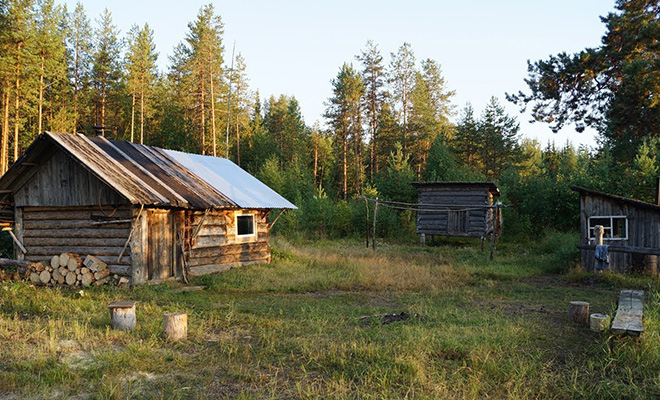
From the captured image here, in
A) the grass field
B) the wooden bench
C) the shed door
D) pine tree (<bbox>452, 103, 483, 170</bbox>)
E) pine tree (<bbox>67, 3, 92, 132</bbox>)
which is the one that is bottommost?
the grass field

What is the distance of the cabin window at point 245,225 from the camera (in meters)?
Answer: 19.0

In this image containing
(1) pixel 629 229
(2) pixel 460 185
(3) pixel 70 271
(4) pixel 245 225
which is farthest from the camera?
(2) pixel 460 185

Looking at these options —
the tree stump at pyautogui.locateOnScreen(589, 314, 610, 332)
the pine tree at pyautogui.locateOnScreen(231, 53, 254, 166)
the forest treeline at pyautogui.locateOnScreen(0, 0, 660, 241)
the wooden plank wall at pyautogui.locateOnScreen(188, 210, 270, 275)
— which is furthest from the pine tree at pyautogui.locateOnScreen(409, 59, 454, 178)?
the tree stump at pyautogui.locateOnScreen(589, 314, 610, 332)

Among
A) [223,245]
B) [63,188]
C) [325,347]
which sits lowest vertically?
[325,347]

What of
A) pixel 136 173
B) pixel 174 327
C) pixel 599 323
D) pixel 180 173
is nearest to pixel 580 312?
pixel 599 323

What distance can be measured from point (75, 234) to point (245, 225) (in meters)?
6.48

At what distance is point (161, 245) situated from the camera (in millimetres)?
15078

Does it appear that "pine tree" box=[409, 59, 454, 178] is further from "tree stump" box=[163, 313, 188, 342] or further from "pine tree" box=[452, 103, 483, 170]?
"tree stump" box=[163, 313, 188, 342]

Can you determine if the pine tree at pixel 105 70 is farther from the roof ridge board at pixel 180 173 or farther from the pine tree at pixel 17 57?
the roof ridge board at pixel 180 173

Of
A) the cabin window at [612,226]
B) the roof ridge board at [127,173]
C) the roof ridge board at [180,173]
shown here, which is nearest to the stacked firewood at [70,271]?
the roof ridge board at [127,173]

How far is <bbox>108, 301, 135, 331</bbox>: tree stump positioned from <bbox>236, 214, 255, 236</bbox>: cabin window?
1010 centimetres

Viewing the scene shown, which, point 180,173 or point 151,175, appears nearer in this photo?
point 151,175

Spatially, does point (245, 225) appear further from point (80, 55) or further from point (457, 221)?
point (80, 55)

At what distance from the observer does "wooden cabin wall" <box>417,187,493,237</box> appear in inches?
1125
